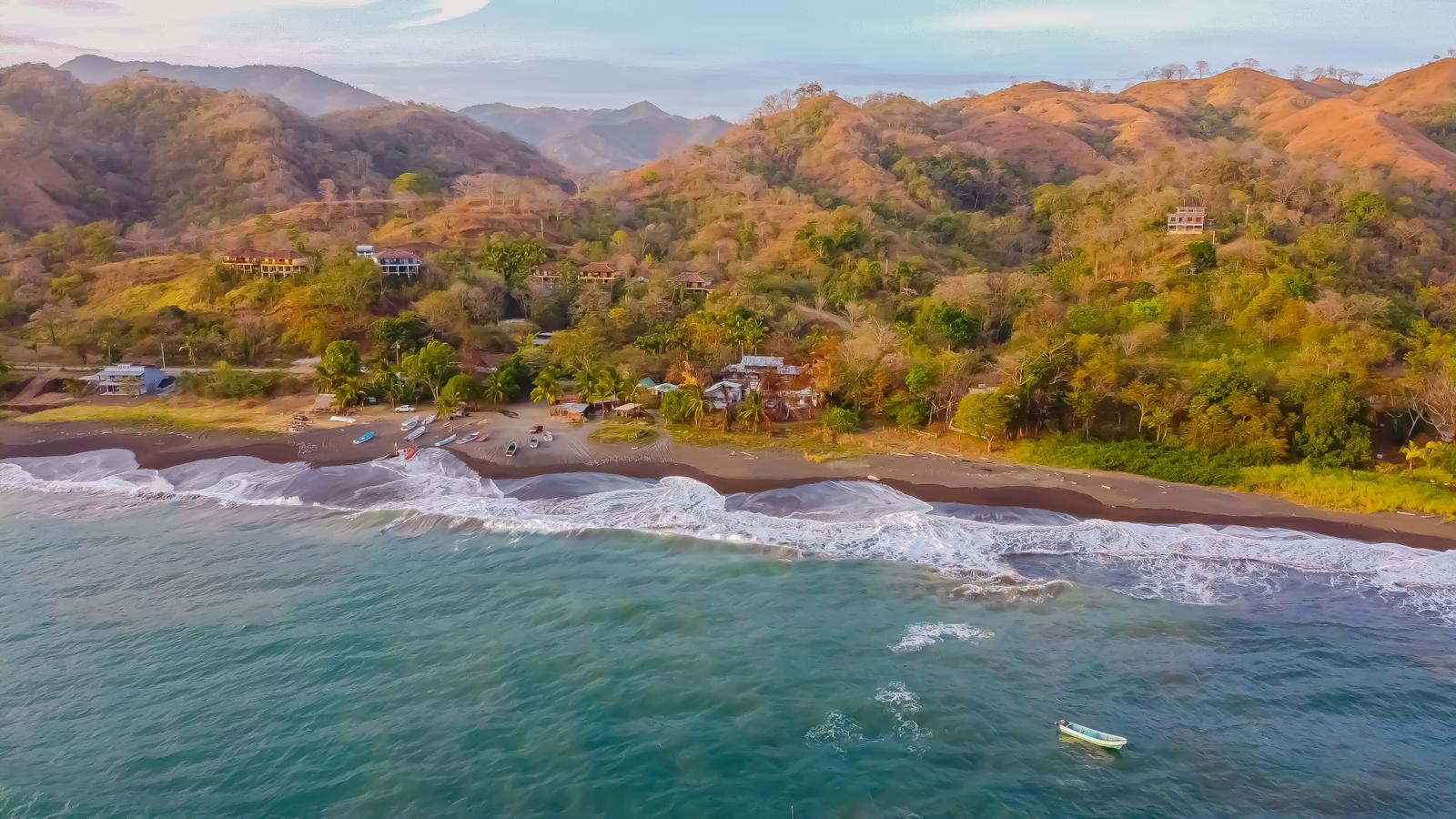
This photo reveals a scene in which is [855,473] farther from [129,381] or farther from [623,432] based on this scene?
[129,381]

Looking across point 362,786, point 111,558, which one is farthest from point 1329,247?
point 111,558

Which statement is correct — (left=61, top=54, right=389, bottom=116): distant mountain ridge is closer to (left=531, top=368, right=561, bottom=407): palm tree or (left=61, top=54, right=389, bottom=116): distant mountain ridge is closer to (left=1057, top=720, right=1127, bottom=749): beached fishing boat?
(left=531, top=368, right=561, bottom=407): palm tree

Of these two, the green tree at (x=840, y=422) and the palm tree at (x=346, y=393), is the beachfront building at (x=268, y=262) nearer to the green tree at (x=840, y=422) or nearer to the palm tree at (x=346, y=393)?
the palm tree at (x=346, y=393)

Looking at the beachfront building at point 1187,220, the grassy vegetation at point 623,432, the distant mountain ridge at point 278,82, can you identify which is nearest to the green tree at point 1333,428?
the beachfront building at point 1187,220

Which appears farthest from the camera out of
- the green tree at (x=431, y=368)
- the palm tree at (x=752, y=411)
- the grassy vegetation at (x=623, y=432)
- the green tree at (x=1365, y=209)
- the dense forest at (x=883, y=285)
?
the green tree at (x=1365, y=209)

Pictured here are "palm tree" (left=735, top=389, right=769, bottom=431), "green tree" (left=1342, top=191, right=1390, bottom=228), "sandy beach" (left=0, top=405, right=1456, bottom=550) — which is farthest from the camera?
"green tree" (left=1342, top=191, right=1390, bottom=228)

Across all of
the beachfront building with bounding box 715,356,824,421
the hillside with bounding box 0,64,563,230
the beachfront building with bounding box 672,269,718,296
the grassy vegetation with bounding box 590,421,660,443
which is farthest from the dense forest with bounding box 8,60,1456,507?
the grassy vegetation with bounding box 590,421,660,443
